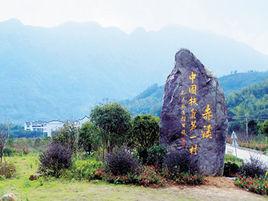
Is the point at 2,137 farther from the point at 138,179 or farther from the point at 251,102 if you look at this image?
the point at 251,102

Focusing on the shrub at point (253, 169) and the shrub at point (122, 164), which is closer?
the shrub at point (122, 164)

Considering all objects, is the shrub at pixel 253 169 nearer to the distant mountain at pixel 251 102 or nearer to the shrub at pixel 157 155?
the shrub at pixel 157 155

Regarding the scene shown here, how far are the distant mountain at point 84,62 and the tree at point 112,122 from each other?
223ft

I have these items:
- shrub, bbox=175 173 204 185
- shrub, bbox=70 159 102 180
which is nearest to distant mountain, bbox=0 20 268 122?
shrub, bbox=70 159 102 180

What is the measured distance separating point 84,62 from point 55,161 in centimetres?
10772

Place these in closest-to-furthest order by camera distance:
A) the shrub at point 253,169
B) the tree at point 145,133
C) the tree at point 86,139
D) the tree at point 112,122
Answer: the shrub at point 253,169 < the tree at point 112,122 < the tree at point 145,133 < the tree at point 86,139

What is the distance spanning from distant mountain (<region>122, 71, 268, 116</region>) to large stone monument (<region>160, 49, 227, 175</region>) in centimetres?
2640

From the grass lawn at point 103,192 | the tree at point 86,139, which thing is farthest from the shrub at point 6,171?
the tree at point 86,139

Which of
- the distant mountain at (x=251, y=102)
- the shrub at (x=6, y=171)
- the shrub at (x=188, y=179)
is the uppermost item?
the distant mountain at (x=251, y=102)

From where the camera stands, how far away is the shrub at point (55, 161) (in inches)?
390

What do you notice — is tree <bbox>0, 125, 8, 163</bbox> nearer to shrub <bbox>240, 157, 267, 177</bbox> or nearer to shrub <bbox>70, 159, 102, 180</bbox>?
shrub <bbox>70, 159, 102, 180</bbox>

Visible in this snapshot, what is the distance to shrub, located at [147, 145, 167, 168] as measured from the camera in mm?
10744

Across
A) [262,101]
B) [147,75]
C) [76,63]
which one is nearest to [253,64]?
[147,75]

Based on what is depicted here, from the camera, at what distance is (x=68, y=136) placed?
14.0 meters
